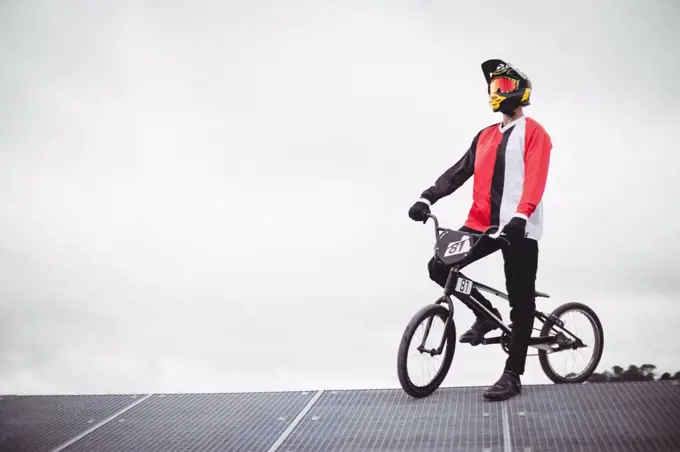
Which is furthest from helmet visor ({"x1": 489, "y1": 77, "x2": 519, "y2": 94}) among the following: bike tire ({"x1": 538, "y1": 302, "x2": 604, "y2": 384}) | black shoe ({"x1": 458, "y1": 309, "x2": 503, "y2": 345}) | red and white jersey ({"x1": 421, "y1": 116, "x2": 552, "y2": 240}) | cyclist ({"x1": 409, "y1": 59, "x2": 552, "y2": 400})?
bike tire ({"x1": 538, "y1": 302, "x2": 604, "y2": 384})

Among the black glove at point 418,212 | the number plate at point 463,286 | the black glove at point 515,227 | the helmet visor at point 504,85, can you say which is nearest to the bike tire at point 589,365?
the number plate at point 463,286

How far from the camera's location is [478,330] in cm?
459

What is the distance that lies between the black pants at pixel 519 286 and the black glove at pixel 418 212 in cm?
39

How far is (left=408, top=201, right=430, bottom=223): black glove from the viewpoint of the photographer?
15.6ft

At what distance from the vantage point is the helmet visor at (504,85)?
461 centimetres

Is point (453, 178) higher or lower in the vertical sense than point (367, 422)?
higher

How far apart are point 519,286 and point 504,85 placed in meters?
1.18

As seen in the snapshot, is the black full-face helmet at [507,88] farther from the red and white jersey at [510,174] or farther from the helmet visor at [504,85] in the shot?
the red and white jersey at [510,174]

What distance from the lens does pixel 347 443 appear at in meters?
3.96

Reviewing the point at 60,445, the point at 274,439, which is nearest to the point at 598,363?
the point at 274,439

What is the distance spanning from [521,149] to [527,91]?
36 cm

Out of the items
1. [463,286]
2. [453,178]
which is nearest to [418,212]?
[453,178]

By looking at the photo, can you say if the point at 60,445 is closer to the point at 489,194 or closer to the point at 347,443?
the point at 347,443

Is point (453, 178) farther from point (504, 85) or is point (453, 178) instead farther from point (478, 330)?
point (478, 330)
